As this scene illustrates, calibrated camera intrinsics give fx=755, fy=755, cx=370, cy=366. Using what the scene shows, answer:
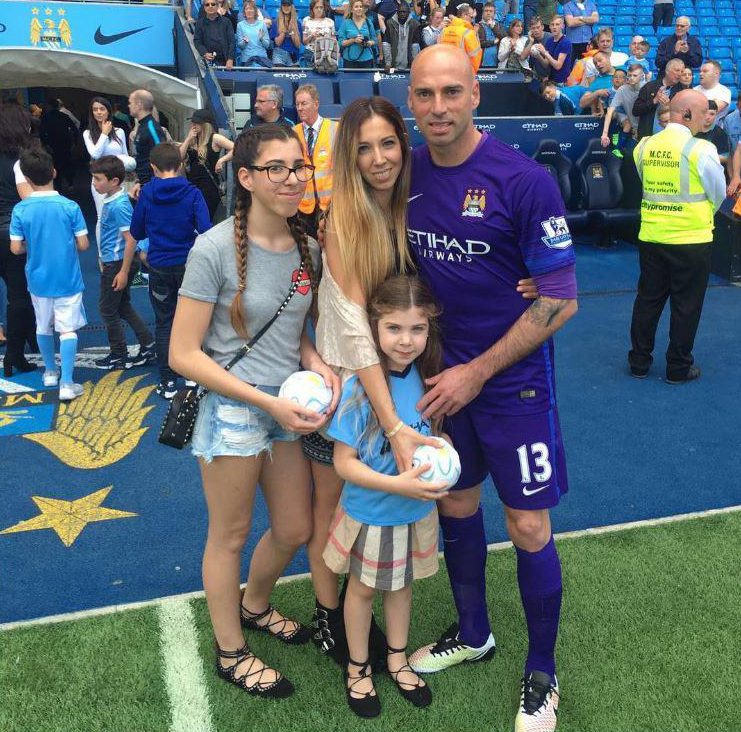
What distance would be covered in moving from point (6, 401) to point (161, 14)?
8.45 m

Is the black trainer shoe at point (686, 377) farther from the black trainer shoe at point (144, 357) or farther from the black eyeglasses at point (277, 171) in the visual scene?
the black eyeglasses at point (277, 171)

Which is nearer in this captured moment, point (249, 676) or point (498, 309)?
point (498, 309)

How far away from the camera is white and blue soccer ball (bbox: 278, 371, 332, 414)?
2.29 m

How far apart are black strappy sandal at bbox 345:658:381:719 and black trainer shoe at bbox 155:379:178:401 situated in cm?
324

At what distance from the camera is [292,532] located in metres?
2.71

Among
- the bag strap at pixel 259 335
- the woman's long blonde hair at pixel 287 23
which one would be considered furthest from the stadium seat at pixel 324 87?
the bag strap at pixel 259 335

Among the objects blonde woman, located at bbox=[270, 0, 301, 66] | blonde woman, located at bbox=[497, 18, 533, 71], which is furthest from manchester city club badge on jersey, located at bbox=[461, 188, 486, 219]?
blonde woman, located at bbox=[497, 18, 533, 71]

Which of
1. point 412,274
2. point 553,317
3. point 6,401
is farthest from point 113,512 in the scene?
point 553,317

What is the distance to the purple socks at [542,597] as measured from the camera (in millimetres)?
2596

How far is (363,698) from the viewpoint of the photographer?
2.65 m

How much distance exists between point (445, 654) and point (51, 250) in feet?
13.2

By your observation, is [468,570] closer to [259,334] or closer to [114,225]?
[259,334]

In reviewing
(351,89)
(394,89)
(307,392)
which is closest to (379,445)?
(307,392)

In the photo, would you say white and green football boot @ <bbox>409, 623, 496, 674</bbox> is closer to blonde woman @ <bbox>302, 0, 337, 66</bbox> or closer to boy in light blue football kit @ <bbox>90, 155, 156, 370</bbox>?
A: boy in light blue football kit @ <bbox>90, 155, 156, 370</bbox>
